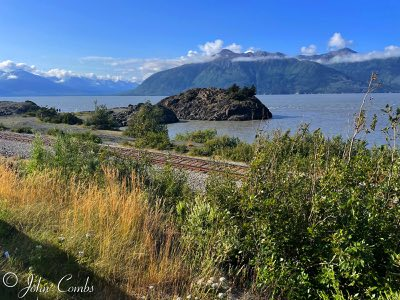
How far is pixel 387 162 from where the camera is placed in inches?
204

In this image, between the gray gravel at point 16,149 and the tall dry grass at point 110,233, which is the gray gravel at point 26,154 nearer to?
the gray gravel at point 16,149

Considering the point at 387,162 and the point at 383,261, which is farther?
the point at 387,162

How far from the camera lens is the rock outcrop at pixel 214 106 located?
75.4 meters

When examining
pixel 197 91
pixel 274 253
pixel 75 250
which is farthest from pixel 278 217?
pixel 197 91

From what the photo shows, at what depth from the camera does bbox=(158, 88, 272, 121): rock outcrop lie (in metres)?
75.4

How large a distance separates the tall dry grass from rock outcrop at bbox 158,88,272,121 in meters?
61.7

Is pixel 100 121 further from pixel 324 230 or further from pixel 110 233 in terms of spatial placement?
pixel 324 230

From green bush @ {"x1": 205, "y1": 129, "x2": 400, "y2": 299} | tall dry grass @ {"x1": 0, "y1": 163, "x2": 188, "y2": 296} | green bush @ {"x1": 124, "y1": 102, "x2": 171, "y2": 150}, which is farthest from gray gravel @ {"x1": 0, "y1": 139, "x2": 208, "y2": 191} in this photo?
green bush @ {"x1": 124, "y1": 102, "x2": 171, "y2": 150}

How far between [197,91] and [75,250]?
313 feet

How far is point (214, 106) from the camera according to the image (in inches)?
3265

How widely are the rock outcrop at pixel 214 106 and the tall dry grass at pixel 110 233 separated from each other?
61665mm

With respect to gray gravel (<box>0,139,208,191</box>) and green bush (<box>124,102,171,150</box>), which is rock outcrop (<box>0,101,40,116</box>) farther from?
gray gravel (<box>0,139,208,191</box>)

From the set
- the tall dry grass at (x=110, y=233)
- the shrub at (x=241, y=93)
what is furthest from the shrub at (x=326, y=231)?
the shrub at (x=241, y=93)

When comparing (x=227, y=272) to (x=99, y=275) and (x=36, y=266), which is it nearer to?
(x=99, y=275)
